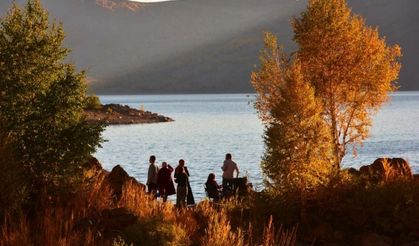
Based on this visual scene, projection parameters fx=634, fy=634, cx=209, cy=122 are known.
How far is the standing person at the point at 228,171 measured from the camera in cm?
2647

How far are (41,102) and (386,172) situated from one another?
13328mm

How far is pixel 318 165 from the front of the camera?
2300 cm

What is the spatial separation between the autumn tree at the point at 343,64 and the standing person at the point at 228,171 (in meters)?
9.93

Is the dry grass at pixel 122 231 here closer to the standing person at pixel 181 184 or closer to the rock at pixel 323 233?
the rock at pixel 323 233

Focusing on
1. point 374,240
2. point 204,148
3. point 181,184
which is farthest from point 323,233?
point 204,148

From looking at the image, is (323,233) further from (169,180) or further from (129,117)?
(129,117)

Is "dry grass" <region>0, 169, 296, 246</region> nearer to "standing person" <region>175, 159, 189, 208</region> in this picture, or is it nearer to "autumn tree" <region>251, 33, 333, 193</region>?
"autumn tree" <region>251, 33, 333, 193</region>

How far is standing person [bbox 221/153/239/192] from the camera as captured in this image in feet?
86.8

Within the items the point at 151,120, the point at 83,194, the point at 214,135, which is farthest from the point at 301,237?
the point at 151,120

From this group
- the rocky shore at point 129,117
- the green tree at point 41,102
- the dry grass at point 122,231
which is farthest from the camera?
the rocky shore at point 129,117

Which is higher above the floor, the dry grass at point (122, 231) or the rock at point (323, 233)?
the dry grass at point (122, 231)

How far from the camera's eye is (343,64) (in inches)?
1410

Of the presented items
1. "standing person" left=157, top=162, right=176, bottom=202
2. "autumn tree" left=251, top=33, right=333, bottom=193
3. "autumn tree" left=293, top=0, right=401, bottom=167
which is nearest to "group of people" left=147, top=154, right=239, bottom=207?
"standing person" left=157, top=162, right=176, bottom=202

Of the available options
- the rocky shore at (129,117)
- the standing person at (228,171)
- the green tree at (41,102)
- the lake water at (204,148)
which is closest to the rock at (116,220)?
the green tree at (41,102)
